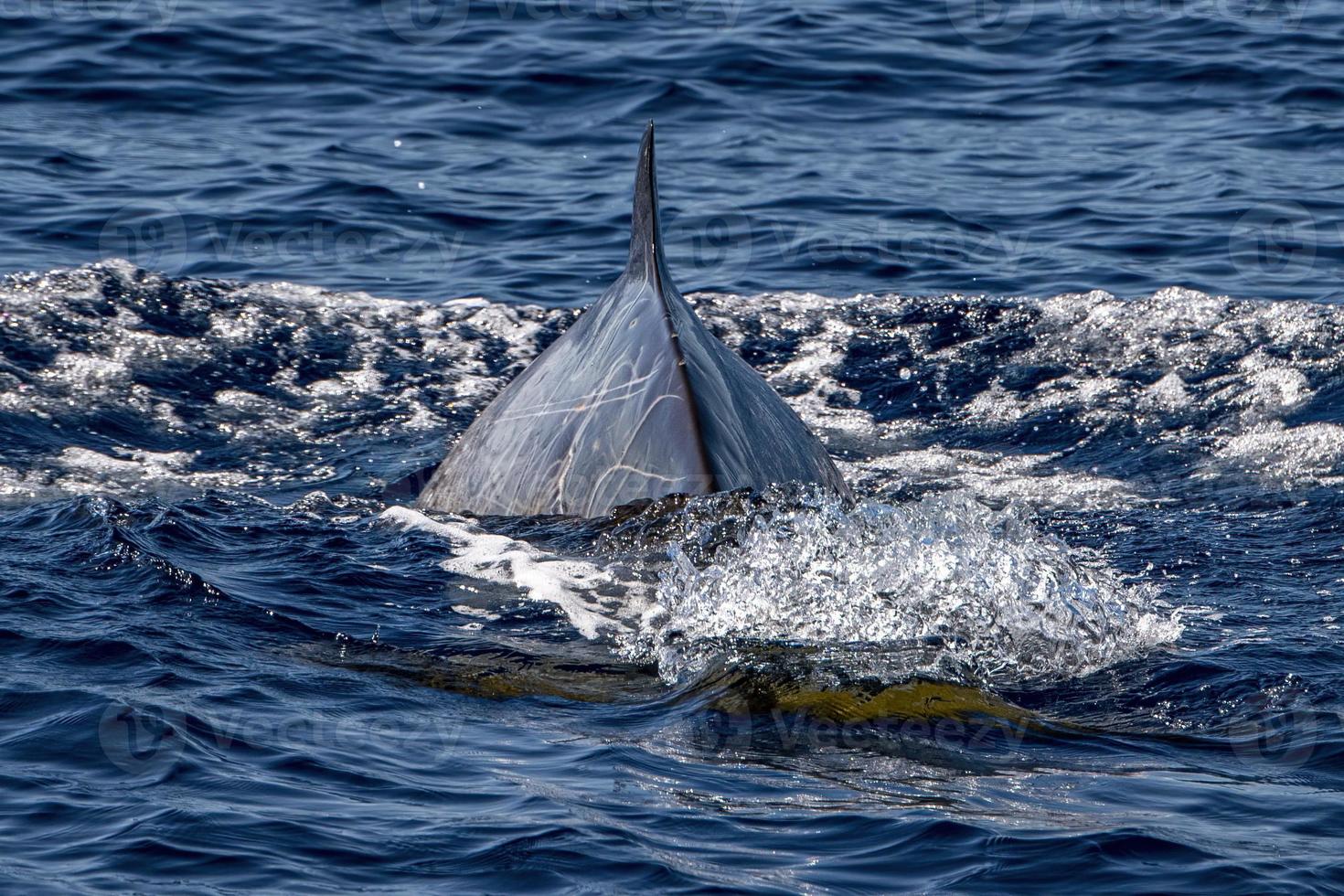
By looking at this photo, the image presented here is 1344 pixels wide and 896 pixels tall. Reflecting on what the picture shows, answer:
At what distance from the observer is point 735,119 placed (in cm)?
1731

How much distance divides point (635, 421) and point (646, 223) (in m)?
1.10

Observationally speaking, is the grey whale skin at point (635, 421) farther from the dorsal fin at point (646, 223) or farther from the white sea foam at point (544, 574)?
the white sea foam at point (544, 574)

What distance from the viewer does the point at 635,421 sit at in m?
7.01

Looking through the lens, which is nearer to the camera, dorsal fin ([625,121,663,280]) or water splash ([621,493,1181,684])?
water splash ([621,493,1181,684])

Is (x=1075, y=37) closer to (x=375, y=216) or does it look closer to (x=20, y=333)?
(x=375, y=216)

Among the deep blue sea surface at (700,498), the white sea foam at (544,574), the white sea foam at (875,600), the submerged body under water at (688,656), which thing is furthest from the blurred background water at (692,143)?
the white sea foam at (875,600)

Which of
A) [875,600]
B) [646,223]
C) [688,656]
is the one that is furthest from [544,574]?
[646,223]

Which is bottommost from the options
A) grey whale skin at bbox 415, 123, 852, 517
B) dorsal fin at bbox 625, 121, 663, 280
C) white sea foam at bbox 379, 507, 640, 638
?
white sea foam at bbox 379, 507, 640, 638

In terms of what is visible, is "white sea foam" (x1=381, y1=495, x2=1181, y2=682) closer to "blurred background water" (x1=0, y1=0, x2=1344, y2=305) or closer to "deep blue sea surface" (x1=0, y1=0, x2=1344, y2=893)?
"deep blue sea surface" (x1=0, y1=0, x2=1344, y2=893)

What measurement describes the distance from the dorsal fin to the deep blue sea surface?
1304 mm

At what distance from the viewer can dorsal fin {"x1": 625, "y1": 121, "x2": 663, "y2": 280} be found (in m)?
7.56

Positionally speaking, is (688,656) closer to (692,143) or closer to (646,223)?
(646,223)

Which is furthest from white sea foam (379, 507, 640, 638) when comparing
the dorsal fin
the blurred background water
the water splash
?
the blurred background water

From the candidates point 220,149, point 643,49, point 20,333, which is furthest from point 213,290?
point 643,49
